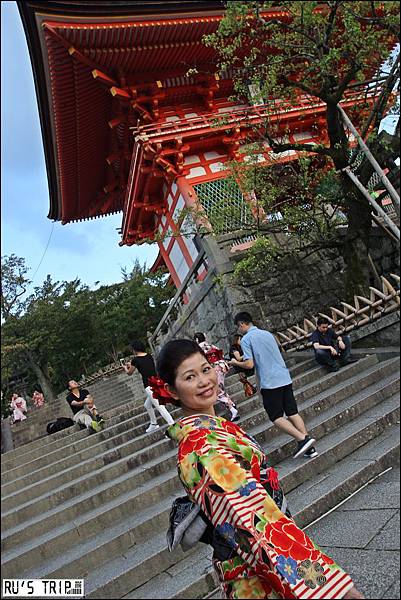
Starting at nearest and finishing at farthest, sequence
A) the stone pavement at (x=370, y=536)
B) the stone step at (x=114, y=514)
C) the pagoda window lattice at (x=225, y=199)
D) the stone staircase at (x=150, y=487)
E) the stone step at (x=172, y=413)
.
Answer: the stone pavement at (x=370, y=536) → the stone staircase at (x=150, y=487) → the stone step at (x=114, y=514) → the stone step at (x=172, y=413) → the pagoda window lattice at (x=225, y=199)

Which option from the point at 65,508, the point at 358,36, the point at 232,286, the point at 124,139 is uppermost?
the point at 124,139

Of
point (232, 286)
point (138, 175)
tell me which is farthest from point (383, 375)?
point (138, 175)

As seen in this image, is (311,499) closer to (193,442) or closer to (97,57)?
(193,442)

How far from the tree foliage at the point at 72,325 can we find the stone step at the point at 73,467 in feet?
58.0

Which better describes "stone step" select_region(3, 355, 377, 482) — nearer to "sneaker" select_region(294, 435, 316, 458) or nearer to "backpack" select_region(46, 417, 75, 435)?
"backpack" select_region(46, 417, 75, 435)

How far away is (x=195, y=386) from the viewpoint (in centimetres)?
143

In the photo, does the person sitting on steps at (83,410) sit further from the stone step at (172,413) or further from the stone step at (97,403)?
the stone step at (97,403)

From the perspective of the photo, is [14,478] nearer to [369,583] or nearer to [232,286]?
[232,286]

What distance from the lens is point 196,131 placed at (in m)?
10.2

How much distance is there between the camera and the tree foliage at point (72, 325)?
2461 cm

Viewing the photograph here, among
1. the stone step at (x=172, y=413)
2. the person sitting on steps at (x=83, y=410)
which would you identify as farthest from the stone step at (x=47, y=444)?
the person sitting on steps at (x=83, y=410)

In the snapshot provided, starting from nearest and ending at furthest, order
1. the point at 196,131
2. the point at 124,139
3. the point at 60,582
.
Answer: the point at 60,582 → the point at 196,131 → the point at 124,139

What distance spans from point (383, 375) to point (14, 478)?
208 inches

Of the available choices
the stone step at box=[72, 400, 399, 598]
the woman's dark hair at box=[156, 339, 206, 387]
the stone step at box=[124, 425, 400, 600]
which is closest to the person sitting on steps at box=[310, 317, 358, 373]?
the stone step at box=[124, 425, 400, 600]
